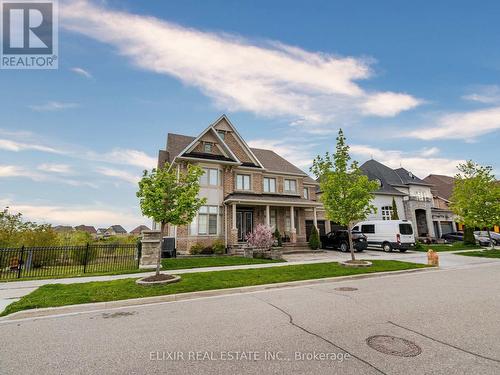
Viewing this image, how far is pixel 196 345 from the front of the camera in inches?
174

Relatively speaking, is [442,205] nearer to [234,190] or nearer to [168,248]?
[234,190]

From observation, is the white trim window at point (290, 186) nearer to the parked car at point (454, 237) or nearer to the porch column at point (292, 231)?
the porch column at point (292, 231)

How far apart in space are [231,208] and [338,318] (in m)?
16.4

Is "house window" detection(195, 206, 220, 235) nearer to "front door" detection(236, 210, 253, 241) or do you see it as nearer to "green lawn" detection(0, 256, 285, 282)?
"front door" detection(236, 210, 253, 241)

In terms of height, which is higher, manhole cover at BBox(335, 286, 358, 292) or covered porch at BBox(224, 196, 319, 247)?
covered porch at BBox(224, 196, 319, 247)

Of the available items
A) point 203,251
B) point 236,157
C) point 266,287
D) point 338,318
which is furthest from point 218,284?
point 236,157

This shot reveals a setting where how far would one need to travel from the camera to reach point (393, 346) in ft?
13.9

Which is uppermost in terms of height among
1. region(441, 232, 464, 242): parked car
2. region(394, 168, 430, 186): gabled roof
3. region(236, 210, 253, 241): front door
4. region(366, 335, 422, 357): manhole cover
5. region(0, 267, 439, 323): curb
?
region(394, 168, 430, 186): gabled roof

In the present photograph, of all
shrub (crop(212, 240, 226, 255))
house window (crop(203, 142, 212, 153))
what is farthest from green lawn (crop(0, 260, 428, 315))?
house window (crop(203, 142, 212, 153))

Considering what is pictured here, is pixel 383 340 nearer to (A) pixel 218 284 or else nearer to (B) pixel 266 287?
(B) pixel 266 287

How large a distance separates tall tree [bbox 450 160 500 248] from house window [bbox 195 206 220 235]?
22.7 meters

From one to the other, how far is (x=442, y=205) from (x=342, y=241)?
34.8 meters

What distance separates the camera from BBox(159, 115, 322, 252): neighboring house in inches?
814

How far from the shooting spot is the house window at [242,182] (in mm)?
23594
